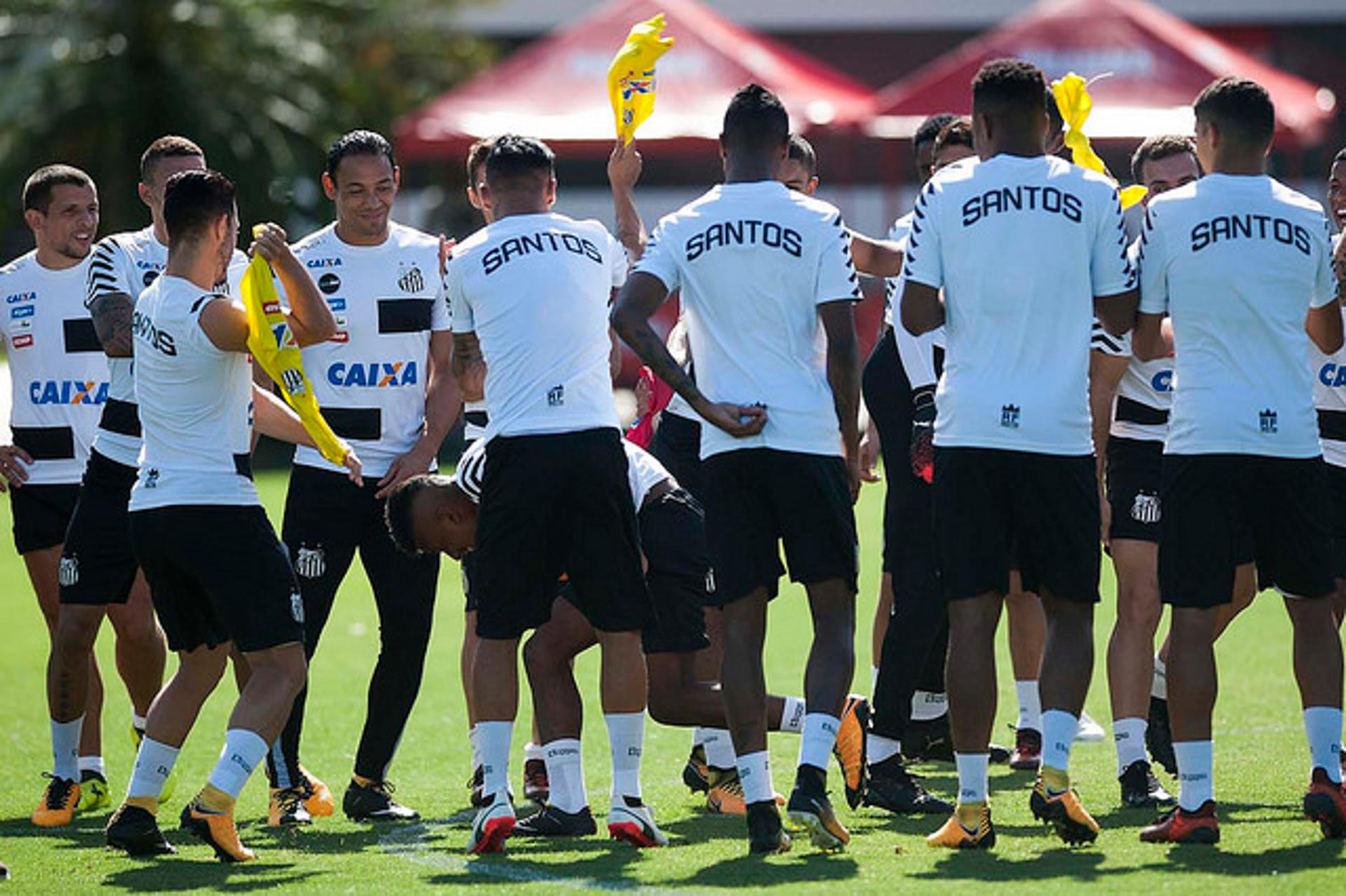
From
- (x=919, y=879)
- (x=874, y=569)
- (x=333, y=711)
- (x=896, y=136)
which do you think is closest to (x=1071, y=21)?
(x=896, y=136)

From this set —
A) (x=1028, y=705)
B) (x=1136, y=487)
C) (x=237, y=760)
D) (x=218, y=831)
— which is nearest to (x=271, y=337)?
(x=237, y=760)

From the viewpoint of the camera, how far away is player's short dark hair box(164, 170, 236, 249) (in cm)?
778

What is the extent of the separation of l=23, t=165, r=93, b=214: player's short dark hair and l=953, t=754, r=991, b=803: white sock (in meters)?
4.89

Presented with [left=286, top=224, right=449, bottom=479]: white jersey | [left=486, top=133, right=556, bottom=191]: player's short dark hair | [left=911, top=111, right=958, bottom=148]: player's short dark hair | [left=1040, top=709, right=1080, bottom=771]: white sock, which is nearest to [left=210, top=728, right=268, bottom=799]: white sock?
[left=286, top=224, right=449, bottom=479]: white jersey

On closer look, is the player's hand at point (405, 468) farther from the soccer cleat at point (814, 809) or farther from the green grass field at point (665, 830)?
the soccer cleat at point (814, 809)

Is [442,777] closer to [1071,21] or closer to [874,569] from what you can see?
[874,569]

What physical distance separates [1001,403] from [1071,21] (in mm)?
22121

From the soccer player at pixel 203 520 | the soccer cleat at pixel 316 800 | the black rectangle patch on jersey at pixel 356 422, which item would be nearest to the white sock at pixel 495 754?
the soccer player at pixel 203 520

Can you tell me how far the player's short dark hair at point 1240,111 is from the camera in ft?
24.1

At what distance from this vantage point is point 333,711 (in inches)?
468

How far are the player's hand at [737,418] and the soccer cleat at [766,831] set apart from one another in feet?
4.25

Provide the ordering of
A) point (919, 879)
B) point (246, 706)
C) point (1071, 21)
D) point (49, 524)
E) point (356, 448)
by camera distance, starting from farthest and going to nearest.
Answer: point (1071, 21)
point (49, 524)
point (356, 448)
point (246, 706)
point (919, 879)

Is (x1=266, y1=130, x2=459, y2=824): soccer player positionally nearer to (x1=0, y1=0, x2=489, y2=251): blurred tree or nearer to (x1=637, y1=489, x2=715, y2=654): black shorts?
(x1=637, y1=489, x2=715, y2=654): black shorts

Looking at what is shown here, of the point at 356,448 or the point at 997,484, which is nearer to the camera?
the point at 997,484
